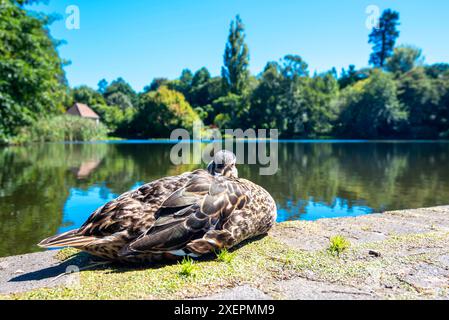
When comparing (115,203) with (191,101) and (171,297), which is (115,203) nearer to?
(171,297)

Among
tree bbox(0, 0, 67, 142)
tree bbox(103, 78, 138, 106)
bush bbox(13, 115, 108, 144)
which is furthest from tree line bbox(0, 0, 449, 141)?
tree bbox(0, 0, 67, 142)

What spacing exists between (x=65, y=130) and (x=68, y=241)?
169ft

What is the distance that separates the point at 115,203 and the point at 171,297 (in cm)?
121

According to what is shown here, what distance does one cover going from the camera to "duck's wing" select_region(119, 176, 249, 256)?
3029mm

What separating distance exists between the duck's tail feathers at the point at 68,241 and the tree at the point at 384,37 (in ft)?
326

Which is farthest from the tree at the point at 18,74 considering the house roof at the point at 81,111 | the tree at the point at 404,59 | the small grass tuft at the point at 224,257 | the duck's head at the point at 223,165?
the tree at the point at 404,59

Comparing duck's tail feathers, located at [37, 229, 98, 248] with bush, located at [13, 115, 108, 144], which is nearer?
duck's tail feathers, located at [37, 229, 98, 248]

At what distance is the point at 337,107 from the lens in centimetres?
6888

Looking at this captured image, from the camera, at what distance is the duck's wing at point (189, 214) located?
3029 mm

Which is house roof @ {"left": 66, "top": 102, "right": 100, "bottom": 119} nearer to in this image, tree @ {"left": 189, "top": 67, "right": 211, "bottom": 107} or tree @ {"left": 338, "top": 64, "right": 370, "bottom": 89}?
tree @ {"left": 189, "top": 67, "right": 211, "bottom": 107}

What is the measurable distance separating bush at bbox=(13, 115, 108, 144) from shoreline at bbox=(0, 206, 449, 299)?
139 ft

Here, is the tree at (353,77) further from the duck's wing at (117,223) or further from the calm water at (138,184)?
the duck's wing at (117,223)

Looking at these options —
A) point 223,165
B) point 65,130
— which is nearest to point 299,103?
point 65,130
